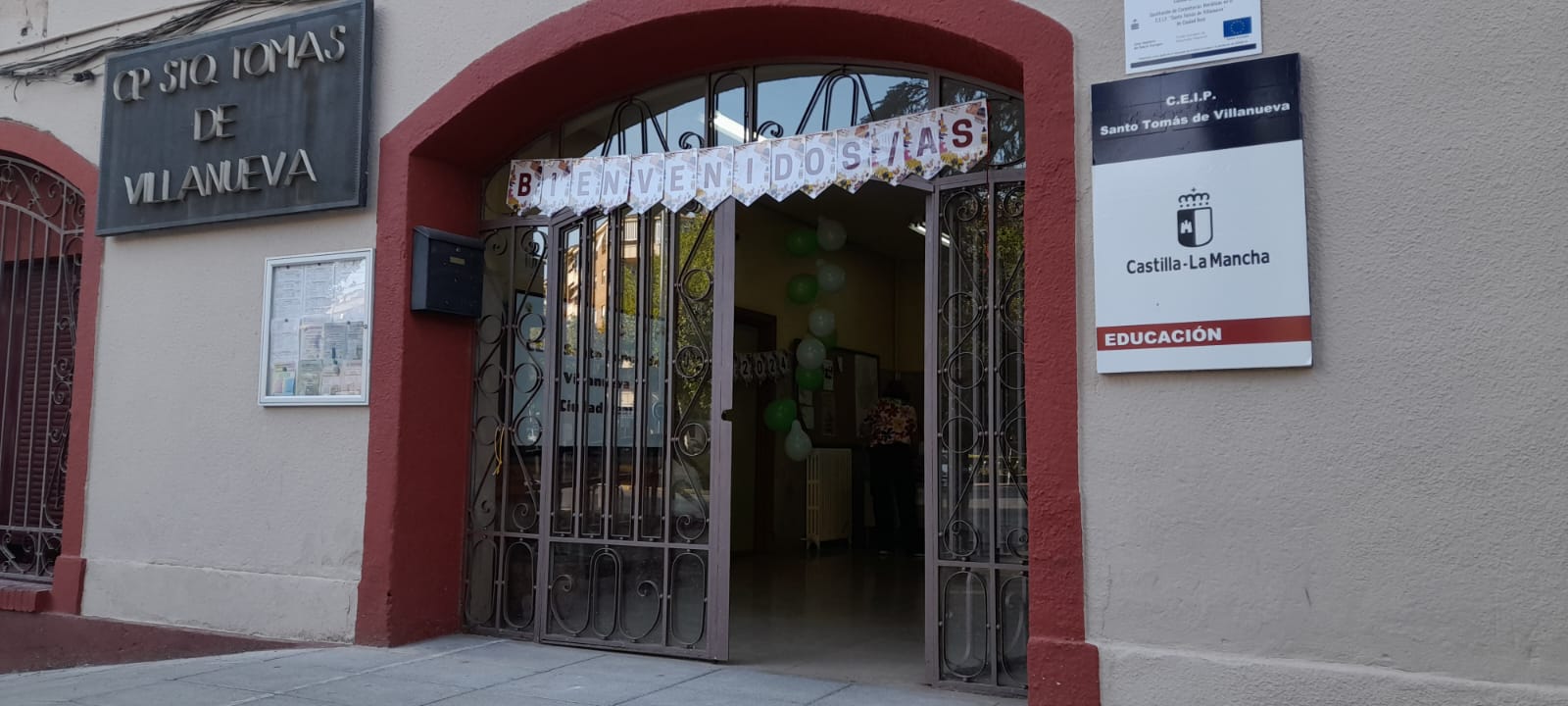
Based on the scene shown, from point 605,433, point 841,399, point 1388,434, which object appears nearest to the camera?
point 1388,434

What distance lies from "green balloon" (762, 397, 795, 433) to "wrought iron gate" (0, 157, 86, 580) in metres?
5.24

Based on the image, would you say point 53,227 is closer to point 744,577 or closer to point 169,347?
point 169,347

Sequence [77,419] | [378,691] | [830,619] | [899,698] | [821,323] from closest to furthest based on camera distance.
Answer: [899,698] → [378,691] → [830,619] → [77,419] → [821,323]

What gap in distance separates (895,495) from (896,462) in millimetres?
330

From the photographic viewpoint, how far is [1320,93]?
4262 millimetres

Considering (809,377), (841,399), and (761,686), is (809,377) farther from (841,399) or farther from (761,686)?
(761,686)

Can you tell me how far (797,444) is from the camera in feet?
33.1

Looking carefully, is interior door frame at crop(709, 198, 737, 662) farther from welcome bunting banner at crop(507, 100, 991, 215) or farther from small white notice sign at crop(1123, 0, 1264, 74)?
small white notice sign at crop(1123, 0, 1264, 74)

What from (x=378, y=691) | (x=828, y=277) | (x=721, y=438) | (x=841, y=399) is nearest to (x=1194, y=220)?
(x=721, y=438)

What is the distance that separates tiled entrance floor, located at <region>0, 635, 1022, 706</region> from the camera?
4895 millimetres

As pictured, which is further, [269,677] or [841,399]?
[841,399]

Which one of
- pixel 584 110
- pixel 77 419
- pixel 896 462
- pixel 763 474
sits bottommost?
pixel 763 474

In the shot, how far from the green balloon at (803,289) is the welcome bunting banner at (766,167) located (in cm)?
354

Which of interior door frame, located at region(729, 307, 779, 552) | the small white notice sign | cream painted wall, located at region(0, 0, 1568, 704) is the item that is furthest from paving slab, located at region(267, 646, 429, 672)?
interior door frame, located at region(729, 307, 779, 552)
